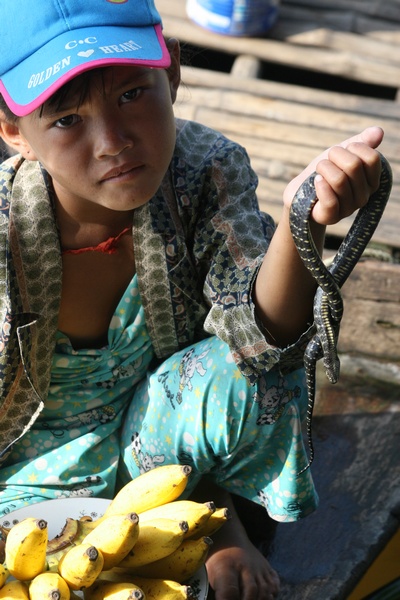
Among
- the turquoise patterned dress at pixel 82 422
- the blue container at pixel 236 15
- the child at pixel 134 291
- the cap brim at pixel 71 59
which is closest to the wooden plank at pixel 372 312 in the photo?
the child at pixel 134 291

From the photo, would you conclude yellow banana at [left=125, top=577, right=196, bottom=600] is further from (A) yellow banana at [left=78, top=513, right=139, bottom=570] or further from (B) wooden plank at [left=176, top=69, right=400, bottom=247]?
(B) wooden plank at [left=176, top=69, right=400, bottom=247]

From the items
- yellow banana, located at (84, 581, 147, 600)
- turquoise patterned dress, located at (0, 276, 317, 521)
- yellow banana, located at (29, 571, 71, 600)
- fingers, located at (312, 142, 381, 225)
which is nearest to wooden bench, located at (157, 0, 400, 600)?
turquoise patterned dress, located at (0, 276, 317, 521)

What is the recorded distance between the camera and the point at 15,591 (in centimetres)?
165

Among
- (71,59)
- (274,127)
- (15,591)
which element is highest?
(71,59)

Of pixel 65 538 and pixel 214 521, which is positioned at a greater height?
pixel 65 538

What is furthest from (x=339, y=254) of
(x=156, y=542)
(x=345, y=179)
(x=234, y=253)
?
(x=156, y=542)

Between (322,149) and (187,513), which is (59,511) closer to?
(187,513)

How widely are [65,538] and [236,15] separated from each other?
2845 millimetres

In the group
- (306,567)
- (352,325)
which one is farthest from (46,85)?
(352,325)

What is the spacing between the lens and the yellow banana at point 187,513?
1.78 meters

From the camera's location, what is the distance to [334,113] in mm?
3666

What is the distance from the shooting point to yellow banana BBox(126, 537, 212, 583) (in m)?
1.81

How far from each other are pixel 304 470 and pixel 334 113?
1.97 meters

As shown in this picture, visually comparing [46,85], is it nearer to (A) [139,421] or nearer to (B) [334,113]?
(A) [139,421]
